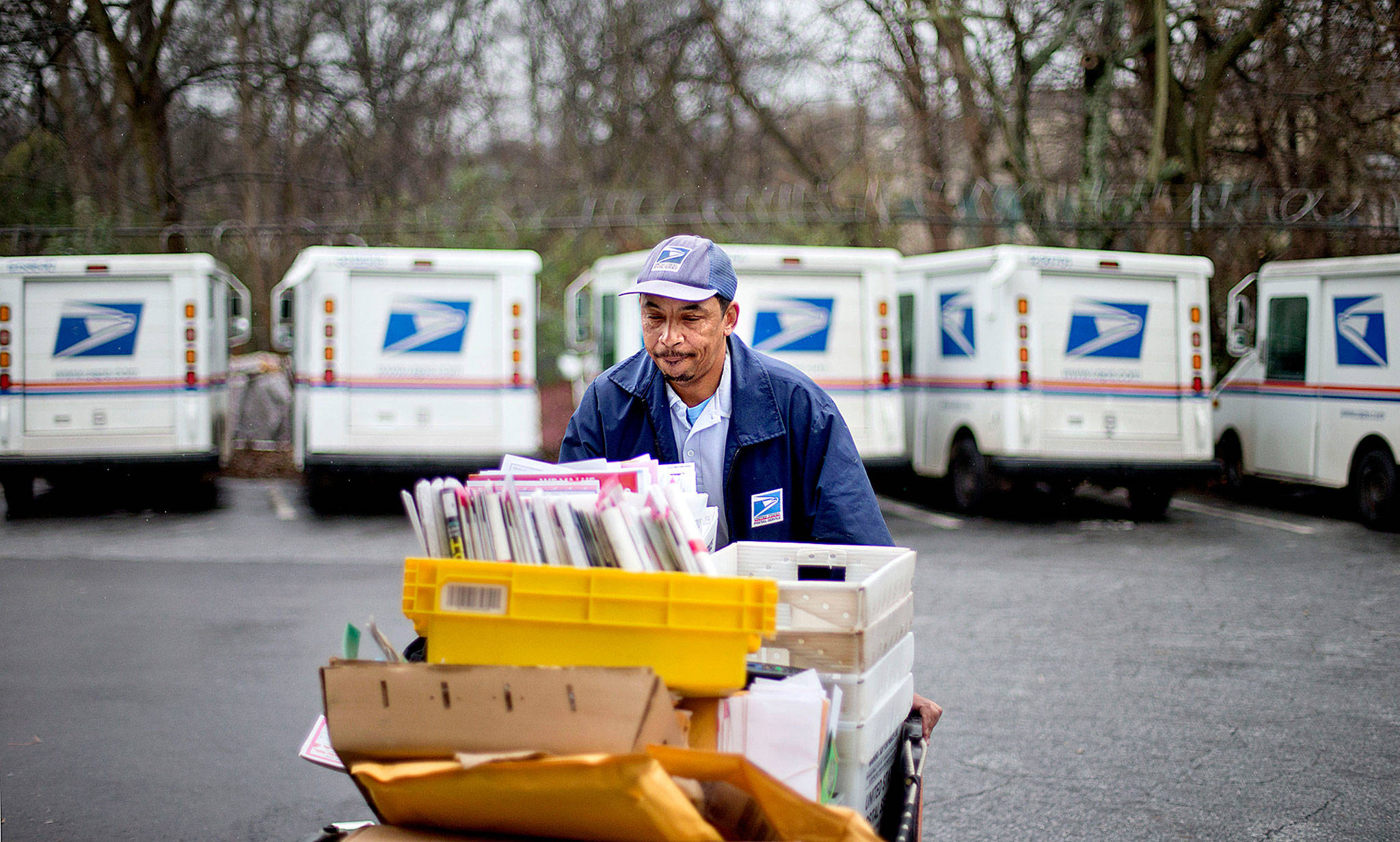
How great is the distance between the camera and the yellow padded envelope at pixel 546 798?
193cm

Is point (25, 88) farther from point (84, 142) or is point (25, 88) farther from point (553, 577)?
point (553, 577)

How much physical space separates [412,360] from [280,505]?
228 centimetres

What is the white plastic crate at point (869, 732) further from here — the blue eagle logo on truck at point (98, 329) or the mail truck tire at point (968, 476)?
the blue eagle logo on truck at point (98, 329)

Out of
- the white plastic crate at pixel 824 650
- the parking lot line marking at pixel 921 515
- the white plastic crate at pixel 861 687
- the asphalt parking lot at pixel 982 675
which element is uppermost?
the white plastic crate at pixel 824 650

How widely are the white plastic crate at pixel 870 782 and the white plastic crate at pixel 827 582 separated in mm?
282

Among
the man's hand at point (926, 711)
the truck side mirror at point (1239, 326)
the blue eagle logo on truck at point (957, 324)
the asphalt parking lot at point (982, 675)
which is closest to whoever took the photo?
the man's hand at point (926, 711)

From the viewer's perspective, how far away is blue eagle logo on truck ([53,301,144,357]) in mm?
12500

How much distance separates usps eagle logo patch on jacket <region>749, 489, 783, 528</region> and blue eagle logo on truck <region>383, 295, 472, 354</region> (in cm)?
966

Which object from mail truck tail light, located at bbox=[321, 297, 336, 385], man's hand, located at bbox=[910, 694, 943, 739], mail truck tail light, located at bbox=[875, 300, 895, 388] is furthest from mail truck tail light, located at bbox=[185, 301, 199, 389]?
man's hand, located at bbox=[910, 694, 943, 739]

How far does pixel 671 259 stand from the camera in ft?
10.5

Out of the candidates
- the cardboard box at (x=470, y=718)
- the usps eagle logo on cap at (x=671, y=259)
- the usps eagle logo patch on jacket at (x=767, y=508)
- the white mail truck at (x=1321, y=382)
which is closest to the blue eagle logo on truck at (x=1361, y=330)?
the white mail truck at (x=1321, y=382)

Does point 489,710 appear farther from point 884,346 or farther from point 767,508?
point 884,346

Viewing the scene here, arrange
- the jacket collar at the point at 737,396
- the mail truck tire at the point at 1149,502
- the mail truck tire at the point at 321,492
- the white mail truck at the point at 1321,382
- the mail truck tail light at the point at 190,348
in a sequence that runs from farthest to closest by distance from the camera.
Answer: the mail truck tire at the point at 1149,502 → the mail truck tail light at the point at 190,348 → the mail truck tire at the point at 321,492 → the white mail truck at the point at 1321,382 → the jacket collar at the point at 737,396

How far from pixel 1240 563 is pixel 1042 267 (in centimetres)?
368
